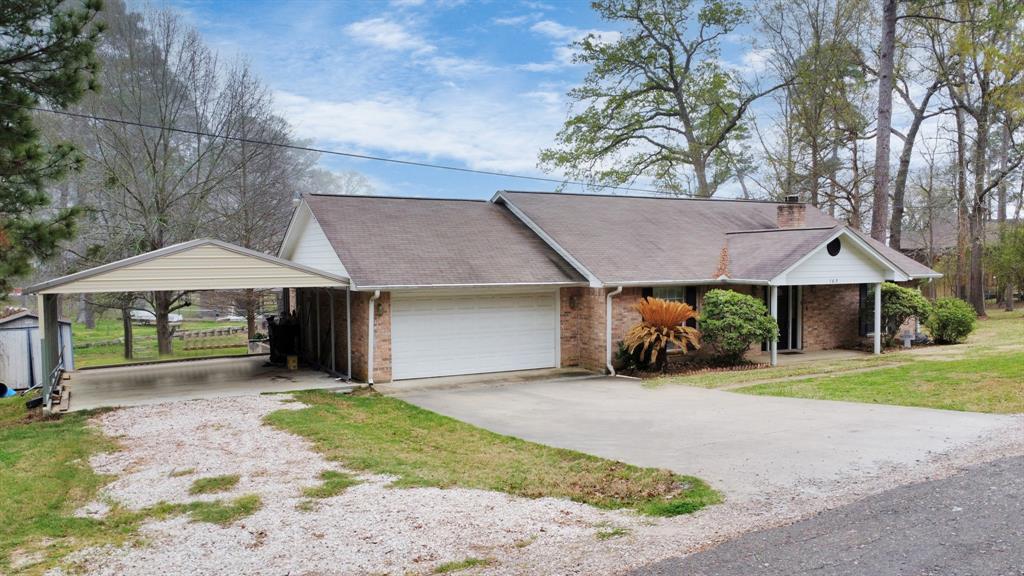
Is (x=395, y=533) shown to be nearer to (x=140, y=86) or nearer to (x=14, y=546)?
(x=14, y=546)

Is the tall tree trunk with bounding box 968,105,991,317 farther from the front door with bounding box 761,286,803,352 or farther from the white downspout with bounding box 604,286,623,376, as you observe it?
the white downspout with bounding box 604,286,623,376

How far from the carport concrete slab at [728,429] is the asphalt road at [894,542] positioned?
3.06ft

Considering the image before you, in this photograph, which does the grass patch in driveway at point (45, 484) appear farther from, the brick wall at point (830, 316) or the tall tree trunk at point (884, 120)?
the tall tree trunk at point (884, 120)

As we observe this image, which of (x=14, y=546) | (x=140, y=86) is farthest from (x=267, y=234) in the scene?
(x=14, y=546)

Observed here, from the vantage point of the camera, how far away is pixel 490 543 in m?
5.29

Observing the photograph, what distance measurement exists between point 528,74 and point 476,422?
24840 mm

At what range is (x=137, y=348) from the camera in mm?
27531

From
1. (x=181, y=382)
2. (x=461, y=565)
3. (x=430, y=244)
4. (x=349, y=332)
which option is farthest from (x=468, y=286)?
(x=461, y=565)

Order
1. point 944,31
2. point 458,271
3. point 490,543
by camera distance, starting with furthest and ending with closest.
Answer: point 944,31 → point 458,271 → point 490,543

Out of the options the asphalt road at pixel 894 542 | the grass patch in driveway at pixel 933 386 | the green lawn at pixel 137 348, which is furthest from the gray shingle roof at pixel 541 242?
the asphalt road at pixel 894 542

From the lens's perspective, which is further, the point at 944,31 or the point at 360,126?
the point at 360,126

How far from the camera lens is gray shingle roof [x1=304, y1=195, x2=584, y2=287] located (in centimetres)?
1427

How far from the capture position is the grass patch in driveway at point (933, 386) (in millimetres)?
10638

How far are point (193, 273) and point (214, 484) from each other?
6606 mm
